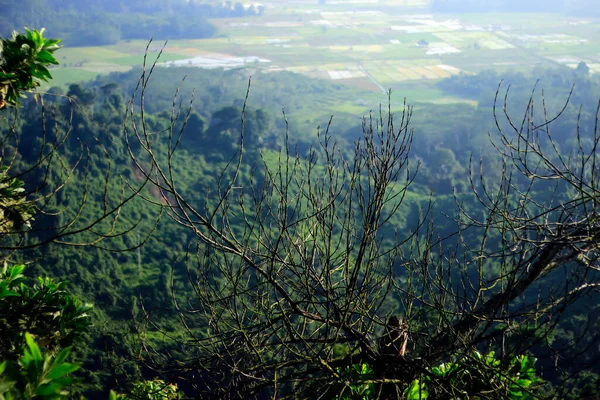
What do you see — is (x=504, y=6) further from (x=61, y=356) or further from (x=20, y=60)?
(x=61, y=356)

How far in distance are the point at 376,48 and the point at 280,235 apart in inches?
2798

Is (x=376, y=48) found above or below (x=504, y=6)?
below

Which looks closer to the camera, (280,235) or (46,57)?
(280,235)

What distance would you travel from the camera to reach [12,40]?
13.3ft

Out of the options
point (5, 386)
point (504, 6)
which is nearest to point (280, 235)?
point (5, 386)

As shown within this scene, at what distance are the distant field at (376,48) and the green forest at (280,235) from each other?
3505 mm

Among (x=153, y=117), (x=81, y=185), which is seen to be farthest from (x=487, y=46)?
(x=81, y=185)

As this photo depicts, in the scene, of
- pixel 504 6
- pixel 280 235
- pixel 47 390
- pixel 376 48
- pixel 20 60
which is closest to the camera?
pixel 47 390

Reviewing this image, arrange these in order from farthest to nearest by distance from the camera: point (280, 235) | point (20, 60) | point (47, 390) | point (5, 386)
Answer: point (20, 60) → point (280, 235) → point (47, 390) → point (5, 386)

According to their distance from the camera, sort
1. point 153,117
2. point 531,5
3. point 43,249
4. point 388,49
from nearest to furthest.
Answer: point 43,249 → point 153,117 → point 388,49 → point 531,5

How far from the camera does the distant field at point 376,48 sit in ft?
201

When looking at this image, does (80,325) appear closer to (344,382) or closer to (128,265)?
(344,382)

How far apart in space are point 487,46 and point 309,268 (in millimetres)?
75179

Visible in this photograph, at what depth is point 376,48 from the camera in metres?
70.8
